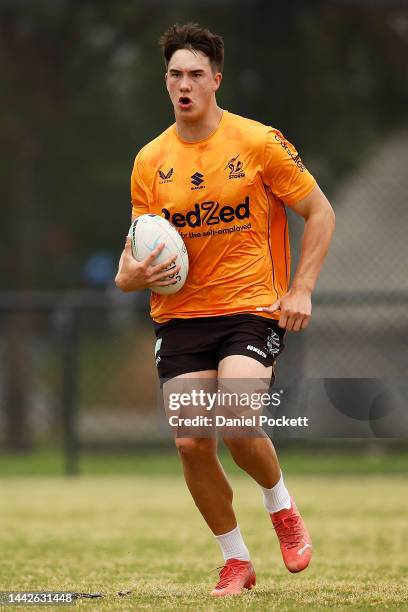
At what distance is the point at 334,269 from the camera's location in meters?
11.9

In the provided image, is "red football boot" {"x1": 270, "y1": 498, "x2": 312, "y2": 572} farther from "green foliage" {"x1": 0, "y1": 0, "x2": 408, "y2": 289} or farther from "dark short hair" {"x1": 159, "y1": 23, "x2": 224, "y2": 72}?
"green foliage" {"x1": 0, "y1": 0, "x2": 408, "y2": 289}

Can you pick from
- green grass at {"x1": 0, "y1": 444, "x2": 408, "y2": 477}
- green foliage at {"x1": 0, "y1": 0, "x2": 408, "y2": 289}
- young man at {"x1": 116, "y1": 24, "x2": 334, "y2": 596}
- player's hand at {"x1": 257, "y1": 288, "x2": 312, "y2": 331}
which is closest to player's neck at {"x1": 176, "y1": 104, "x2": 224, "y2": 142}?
young man at {"x1": 116, "y1": 24, "x2": 334, "y2": 596}

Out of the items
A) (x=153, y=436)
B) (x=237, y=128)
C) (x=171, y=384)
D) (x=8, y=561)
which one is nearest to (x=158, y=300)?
(x=171, y=384)

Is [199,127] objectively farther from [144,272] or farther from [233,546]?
[233,546]

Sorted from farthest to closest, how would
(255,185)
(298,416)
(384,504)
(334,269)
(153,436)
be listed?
1. (334,269)
2. (153,436)
3. (384,504)
4. (298,416)
5. (255,185)

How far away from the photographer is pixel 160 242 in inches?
186

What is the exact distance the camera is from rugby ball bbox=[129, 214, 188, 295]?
4734mm

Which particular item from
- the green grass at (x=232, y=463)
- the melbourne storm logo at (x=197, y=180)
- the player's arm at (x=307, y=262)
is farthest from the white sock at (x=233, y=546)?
the green grass at (x=232, y=463)

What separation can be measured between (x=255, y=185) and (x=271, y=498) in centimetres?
116

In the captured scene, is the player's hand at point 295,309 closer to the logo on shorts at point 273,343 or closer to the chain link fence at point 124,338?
the logo on shorts at point 273,343

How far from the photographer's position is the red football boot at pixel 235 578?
483 cm

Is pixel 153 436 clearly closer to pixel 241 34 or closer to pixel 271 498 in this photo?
pixel 241 34

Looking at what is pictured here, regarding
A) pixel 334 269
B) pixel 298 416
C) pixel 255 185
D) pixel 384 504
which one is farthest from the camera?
pixel 334 269

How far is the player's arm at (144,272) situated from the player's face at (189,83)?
19.9 inches
